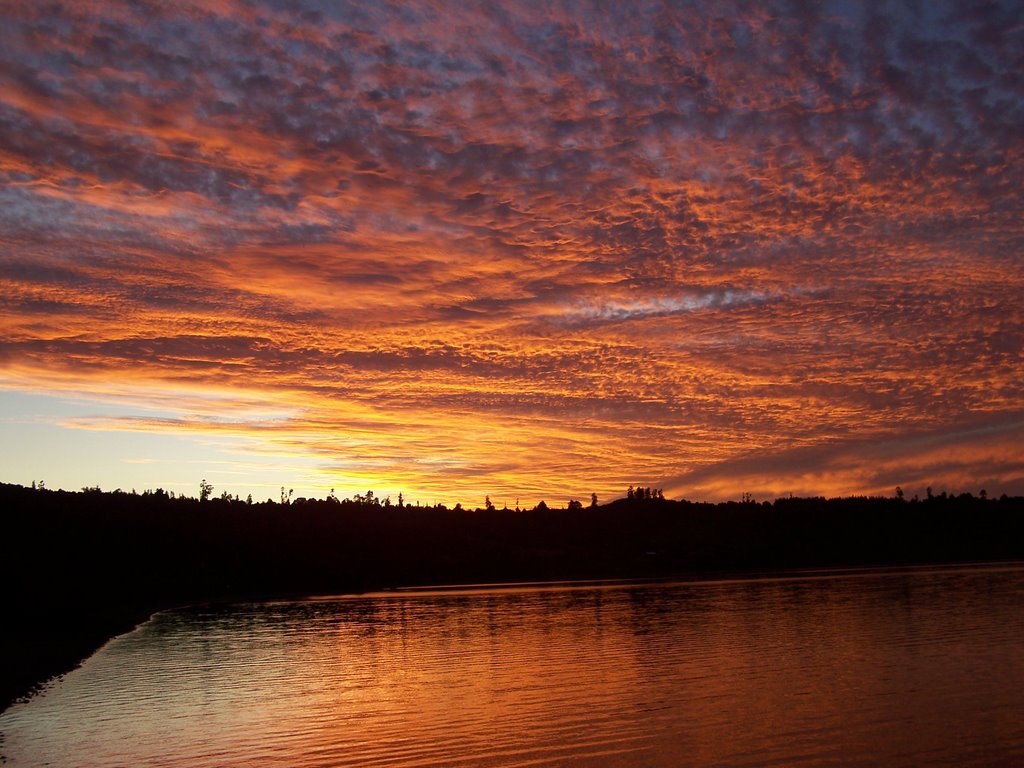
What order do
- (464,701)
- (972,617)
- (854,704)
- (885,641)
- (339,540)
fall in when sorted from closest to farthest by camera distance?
(854,704) < (464,701) < (885,641) < (972,617) < (339,540)

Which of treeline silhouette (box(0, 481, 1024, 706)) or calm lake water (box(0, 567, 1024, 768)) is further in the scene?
treeline silhouette (box(0, 481, 1024, 706))

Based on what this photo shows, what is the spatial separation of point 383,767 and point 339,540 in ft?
524

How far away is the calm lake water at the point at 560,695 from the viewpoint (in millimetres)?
23750

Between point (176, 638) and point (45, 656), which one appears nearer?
point (45, 656)

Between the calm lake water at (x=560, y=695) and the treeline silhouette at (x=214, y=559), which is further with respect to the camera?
the treeline silhouette at (x=214, y=559)

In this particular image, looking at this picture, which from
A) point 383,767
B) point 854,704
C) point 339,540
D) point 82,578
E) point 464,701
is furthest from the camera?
point 339,540

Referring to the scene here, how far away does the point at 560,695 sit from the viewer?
1265 inches

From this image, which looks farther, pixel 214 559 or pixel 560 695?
pixel 214 559

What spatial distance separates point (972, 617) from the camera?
54.5 metres

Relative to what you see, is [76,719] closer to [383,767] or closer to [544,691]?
[383,767]

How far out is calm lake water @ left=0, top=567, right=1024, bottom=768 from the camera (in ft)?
77.9

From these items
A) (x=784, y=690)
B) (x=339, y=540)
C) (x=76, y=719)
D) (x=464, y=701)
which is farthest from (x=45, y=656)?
(x=339, y=540)

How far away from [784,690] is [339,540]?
503 ft

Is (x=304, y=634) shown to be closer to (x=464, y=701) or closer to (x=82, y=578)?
(x=464, y=701)
